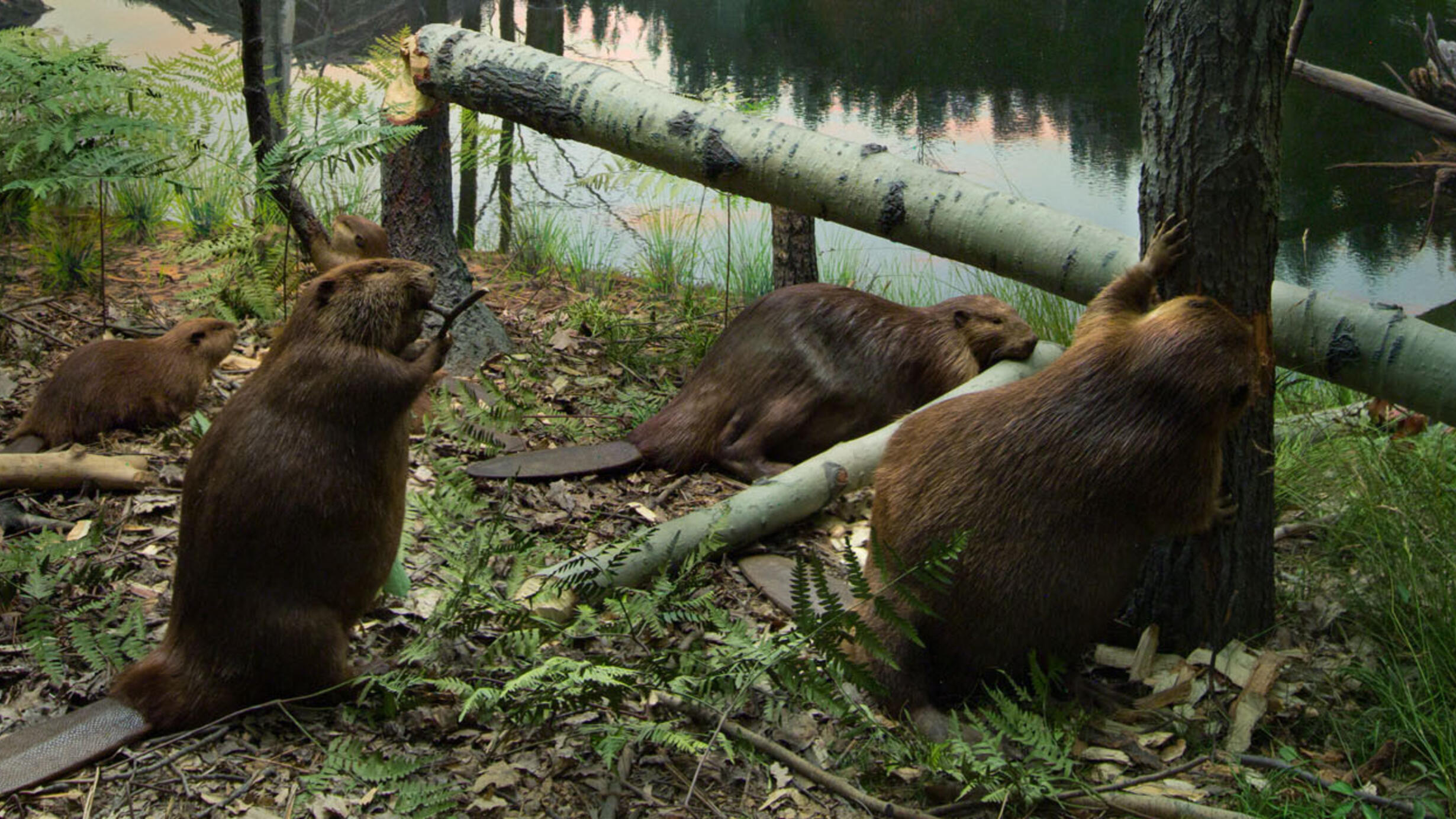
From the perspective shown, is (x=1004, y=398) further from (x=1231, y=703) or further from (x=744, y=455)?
(x=744, y=455)

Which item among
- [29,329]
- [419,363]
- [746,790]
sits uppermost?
[419,363]

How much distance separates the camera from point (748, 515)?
3.29 m

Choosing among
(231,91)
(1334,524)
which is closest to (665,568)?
(1334,524)

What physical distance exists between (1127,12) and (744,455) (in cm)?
448

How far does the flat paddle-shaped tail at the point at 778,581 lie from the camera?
3.01 meters

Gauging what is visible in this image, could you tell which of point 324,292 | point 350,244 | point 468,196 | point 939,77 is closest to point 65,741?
point 324,292

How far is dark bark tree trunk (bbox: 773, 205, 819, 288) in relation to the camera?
489 cm

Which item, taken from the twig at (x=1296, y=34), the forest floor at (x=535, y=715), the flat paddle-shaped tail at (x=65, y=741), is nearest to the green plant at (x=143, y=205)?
the forest floor at (x=535, y=715)

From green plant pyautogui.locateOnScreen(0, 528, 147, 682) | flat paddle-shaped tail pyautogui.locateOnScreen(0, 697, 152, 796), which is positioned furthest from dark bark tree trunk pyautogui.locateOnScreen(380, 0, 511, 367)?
flat paddle-shaped tail pyautogui.locateOnScreen(0, 697, 152, 796)

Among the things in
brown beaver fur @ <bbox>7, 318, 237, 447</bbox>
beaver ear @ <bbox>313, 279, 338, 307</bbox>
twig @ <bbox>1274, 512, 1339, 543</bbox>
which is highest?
beaver ear @ <bbox>313, 279, 338, 307</bbox>

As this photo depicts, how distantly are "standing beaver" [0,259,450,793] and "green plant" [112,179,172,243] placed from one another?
3633mm

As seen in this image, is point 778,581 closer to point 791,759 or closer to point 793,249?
point 791,759

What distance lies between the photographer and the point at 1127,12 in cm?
675

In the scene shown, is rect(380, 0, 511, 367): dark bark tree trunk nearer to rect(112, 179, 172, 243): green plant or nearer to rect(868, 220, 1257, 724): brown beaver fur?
rect(112, 179, 172, 243): green plant
